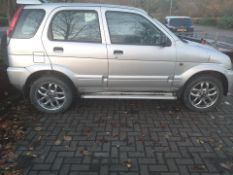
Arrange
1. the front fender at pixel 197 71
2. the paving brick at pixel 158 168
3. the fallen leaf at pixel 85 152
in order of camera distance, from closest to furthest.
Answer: the paving brick at pixel 158 168, the fallen leaf at pixel 85 152, the front fender at pixel 197 71

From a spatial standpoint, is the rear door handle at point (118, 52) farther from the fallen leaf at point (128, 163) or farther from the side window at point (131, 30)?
the fallen leaf at point (128, 163)

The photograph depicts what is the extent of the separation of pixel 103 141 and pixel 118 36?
1.84 metres

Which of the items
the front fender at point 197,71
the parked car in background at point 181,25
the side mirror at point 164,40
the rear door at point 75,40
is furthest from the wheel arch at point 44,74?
the parked car in background at point 181,25

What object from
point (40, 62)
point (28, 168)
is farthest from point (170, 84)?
point (28, 168)

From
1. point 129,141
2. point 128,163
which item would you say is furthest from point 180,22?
point 128,163

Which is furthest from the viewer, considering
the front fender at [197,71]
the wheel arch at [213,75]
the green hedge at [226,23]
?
the green hedge at [226,23]

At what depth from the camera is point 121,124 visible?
4.75 metres

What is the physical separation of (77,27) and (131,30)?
3.10ft

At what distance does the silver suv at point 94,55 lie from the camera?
15.7 ft

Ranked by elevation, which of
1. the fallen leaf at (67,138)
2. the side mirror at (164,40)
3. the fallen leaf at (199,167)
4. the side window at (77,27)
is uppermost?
the side window at (77,27)

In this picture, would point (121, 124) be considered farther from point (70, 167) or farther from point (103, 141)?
point (70, 167)

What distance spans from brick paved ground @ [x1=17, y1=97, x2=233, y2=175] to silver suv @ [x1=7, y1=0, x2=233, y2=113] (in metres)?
0.44

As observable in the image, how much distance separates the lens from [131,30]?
4.86m

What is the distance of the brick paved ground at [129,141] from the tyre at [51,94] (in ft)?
0.60
